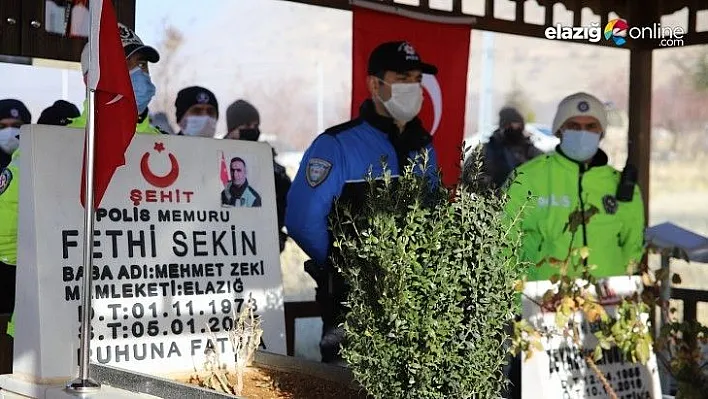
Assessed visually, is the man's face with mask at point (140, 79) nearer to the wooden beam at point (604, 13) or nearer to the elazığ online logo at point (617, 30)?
the wooden beam at point (604, 13)

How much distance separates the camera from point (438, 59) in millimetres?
7379

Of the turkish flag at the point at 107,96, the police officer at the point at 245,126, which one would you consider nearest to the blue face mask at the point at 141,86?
the turkish flag at the point at 107,96

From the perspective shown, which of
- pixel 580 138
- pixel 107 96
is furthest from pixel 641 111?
pixel 107 96

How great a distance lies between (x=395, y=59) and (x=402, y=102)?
28cm

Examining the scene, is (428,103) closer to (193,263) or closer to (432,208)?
(193,263)

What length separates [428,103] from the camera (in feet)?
23.7

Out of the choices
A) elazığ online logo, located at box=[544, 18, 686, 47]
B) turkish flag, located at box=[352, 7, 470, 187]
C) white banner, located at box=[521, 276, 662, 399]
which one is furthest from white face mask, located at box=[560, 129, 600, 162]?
elazığ online logo, located at box=[544, 18, 686, 47]

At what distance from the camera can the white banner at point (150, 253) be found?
12.2 feet

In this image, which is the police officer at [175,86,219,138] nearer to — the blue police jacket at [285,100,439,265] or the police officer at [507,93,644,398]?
the blue police jacket at [285,100,439,265]

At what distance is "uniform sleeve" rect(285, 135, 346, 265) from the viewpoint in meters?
5.66

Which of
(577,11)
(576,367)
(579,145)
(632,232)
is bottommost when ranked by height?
(576,367)

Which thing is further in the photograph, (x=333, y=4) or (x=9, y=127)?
(x=333, y=4)

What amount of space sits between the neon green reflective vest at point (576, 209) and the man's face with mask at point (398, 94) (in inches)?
37.7

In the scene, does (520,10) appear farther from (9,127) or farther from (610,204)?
(9,127)
